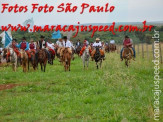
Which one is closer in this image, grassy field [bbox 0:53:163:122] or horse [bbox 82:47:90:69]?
grassy field [bbox 0:53:163:122]

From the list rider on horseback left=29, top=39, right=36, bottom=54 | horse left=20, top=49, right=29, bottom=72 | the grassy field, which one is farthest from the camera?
rider on horseback left=29, top=39, right=36, bottom=54

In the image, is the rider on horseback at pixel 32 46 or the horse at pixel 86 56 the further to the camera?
the rider on horseback at pixel 32 46

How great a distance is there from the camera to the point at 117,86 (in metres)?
13.1

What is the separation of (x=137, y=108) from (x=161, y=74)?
28.6 ft

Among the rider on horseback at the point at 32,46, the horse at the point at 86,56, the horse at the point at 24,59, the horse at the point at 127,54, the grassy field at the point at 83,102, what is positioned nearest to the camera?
the grassy field at the point at 83,102

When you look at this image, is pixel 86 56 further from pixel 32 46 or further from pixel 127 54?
pixel 32 46

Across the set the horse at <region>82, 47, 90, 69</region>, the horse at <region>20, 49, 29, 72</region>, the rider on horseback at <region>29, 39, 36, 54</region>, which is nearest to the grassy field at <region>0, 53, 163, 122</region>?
the horse at <region>20, 49, 29, 72</region>

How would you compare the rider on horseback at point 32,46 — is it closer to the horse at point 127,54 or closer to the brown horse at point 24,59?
the brown horse at point 24,59

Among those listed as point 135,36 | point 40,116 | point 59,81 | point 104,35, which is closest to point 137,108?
point 40,116

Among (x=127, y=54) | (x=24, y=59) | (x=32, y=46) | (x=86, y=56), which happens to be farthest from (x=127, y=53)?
(x=24, y=59)

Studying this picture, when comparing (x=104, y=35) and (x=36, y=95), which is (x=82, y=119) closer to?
(x=36, y=95)

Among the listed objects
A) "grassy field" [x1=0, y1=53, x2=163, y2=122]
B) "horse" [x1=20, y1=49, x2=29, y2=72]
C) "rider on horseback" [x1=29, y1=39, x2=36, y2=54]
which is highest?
"rider on horseback" [x1=29, y1=39, x2=36, y2=54]

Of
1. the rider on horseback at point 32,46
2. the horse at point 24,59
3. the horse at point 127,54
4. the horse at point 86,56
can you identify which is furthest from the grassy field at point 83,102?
the rider on horseback at point 32,46

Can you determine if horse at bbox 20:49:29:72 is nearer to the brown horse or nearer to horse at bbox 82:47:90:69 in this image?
the brown horse
